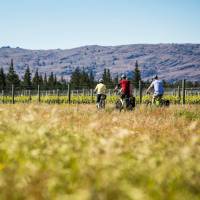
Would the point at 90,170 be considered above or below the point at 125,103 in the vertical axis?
above

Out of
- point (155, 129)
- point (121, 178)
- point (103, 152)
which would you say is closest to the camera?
point (121, 178)

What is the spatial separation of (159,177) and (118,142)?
→ 0.68 meters

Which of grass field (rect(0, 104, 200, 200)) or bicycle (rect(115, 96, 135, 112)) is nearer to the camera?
grass field (rect(0, 104, 200, 200))

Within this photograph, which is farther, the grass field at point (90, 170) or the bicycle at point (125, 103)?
the bicycle at point (125, 103)

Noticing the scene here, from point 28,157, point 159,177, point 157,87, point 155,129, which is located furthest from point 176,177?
point 157,87

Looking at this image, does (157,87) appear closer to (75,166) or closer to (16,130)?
(16,130)

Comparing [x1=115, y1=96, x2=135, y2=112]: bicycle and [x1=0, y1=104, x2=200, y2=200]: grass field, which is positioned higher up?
[x1=0, y1=104, x2=200, y2=200]: grass field

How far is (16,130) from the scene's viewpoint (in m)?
5.71

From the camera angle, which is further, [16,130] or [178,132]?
[178,132]

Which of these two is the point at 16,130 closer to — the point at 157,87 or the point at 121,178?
the point at 121,178

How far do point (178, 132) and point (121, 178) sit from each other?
5270mm

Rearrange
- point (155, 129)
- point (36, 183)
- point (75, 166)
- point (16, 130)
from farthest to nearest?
point (155, 129) → point (16, 130) → point (75, 166) → point (36, 183)

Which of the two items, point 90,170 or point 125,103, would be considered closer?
point 90,170

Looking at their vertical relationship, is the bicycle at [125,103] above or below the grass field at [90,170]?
below
